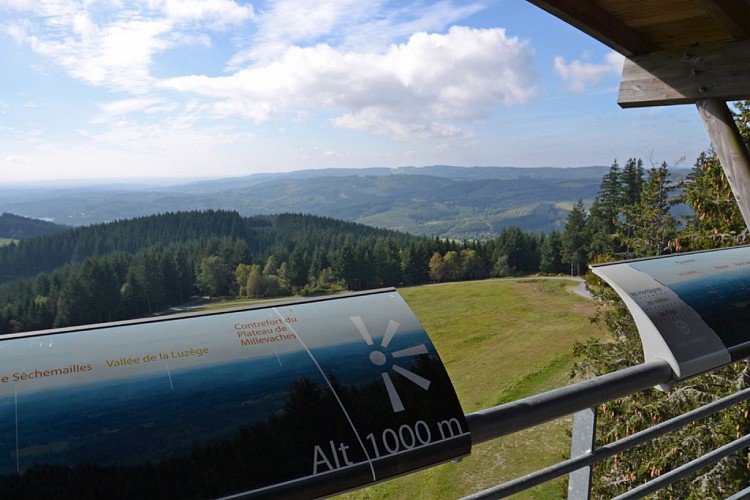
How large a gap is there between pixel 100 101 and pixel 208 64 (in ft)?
71.7

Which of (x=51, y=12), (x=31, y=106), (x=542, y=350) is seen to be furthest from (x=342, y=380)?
(x=31, y=106)

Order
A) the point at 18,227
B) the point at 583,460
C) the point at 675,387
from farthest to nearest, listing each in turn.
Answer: the point at 18,227 → the point at 675,387 → the point at 583,460

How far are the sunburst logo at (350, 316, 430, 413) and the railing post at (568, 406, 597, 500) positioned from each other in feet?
1.28

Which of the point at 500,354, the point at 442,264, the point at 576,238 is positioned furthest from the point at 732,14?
the point at 442,264

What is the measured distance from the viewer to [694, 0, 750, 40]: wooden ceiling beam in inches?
72.6

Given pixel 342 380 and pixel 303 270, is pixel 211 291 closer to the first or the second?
pixel 303 270

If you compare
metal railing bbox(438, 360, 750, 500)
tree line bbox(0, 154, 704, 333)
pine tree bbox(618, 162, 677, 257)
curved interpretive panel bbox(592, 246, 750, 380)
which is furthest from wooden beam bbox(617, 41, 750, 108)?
tree line bbox(0, 154, 704, 333)

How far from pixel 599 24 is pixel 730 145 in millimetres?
877

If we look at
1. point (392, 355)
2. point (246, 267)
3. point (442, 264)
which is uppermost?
point (392, 355)

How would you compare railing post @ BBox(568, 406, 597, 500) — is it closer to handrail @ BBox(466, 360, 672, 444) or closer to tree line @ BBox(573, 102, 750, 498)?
handrail @ BBox(466, 360, 672, 444)

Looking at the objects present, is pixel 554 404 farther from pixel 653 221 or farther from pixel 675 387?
pixel 653 221

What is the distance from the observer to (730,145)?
7.73 feet

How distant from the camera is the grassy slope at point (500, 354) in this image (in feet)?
55.2

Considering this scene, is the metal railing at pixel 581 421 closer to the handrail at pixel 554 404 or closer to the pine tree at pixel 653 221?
the handrail at pixel 554 404
